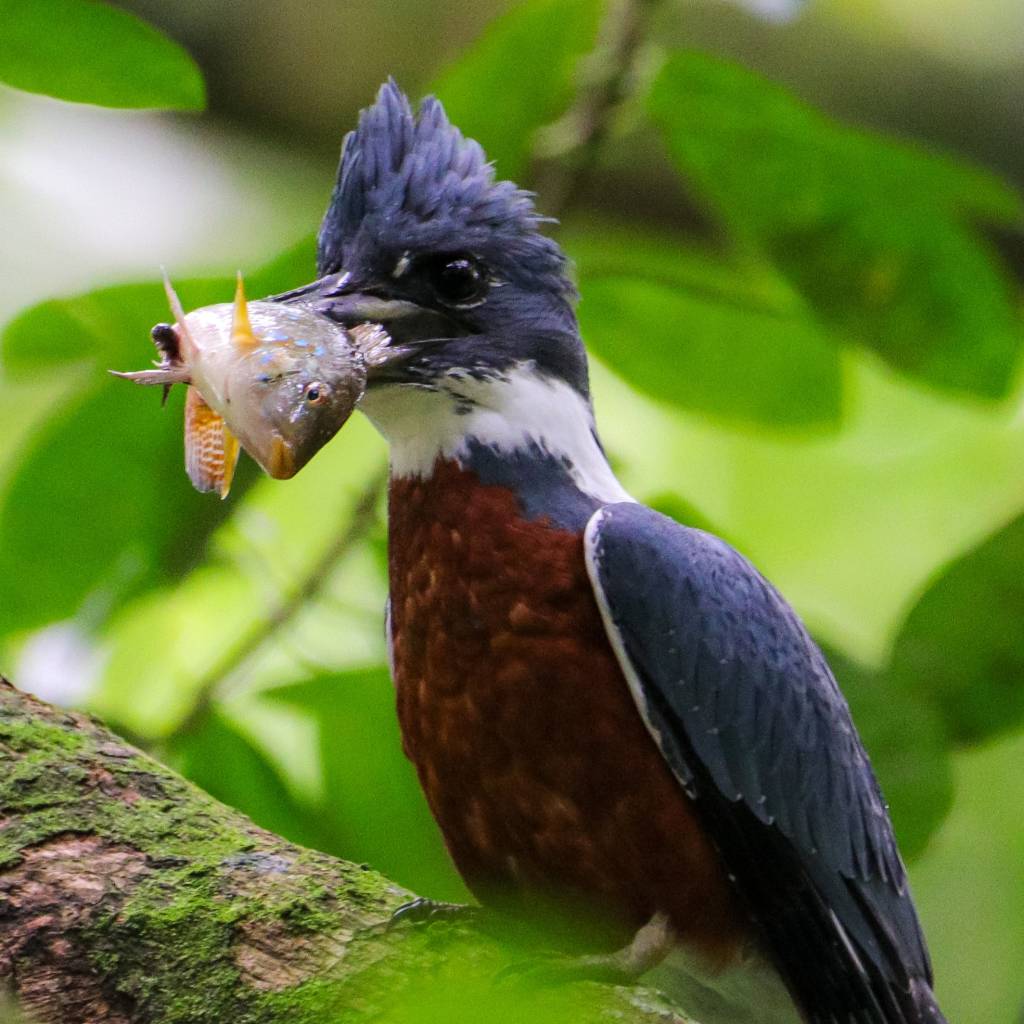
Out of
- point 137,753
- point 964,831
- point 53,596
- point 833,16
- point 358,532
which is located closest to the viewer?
point 137,753

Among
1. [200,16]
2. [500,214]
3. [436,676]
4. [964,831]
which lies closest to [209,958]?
[436,676]

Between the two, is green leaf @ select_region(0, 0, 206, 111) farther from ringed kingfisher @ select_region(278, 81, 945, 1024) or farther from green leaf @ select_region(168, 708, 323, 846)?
green leaf @ select_region(168, 708, 323, 846)

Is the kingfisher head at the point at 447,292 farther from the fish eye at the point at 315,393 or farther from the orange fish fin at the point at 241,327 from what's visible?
the orange fish fin at the point at 241,327

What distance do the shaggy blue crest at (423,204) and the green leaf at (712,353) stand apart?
37 cm

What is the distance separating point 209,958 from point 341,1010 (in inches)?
10.5

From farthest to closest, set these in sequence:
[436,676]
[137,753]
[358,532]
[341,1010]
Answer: [358,532]
[436,676]
[137,753]
[341,1010]

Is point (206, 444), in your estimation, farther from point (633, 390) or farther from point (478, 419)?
point (633, 390)

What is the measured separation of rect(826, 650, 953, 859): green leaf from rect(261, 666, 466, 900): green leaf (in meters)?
1.10

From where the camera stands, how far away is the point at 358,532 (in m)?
4.28

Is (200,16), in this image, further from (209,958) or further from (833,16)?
(209,958)

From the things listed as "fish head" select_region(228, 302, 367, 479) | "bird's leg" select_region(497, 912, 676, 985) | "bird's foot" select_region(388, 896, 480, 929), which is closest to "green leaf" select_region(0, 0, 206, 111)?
"fish head" select_region(228, 302, 367, 479)

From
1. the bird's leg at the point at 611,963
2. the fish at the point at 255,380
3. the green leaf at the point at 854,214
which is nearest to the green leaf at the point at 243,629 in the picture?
the fish at the point at 255,380

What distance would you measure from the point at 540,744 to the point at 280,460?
90cm

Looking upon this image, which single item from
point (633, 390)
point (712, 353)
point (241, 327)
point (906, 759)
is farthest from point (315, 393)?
point (906, 759)
